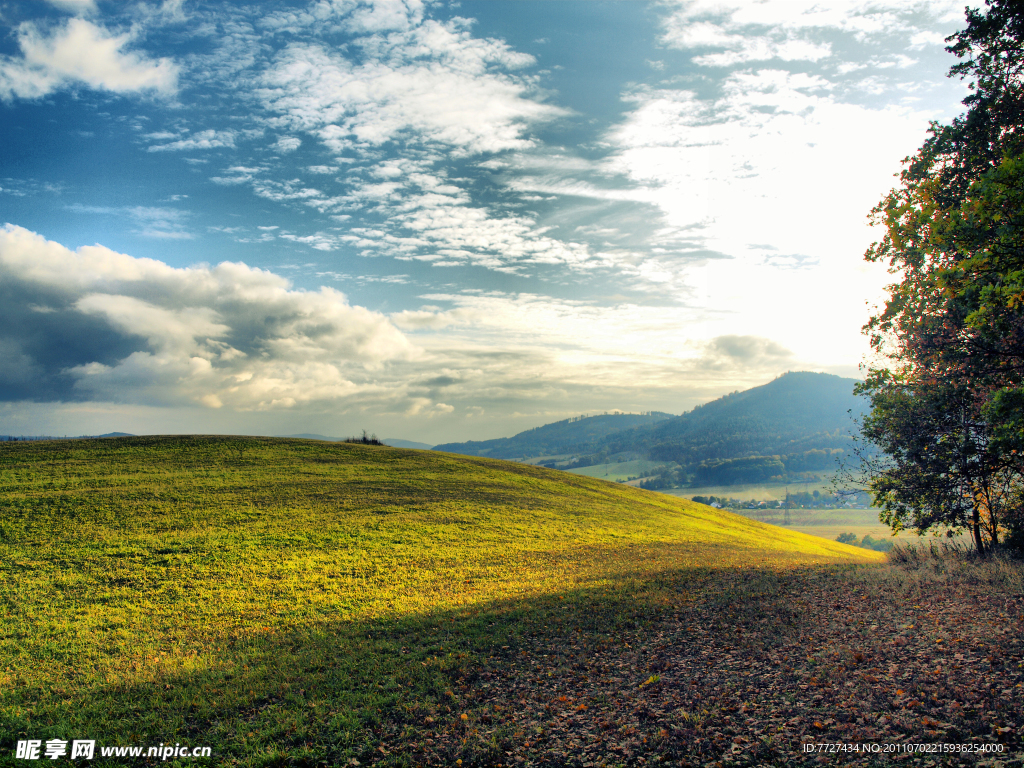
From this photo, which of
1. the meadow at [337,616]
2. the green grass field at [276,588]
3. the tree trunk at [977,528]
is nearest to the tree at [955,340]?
the tree trunk at [977,528]

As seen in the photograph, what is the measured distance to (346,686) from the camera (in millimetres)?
10578

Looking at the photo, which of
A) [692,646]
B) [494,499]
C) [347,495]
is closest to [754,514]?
[494,499]

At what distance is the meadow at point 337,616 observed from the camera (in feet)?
28.6

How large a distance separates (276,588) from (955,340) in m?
26.7

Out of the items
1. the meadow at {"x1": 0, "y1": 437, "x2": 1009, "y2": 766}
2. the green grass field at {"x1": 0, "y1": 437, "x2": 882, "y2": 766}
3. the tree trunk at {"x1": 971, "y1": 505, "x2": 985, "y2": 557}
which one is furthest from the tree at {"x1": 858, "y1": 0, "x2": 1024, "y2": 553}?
the green grass field at {"x1": 0, "y1": 437, "x2": 882, "y2": 766}

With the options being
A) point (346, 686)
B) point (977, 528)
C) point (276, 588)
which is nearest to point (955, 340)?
point (977, 528)

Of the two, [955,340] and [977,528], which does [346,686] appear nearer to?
[955,340]

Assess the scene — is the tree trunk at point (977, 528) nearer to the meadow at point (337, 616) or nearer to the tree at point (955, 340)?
the tree at point (955, 340)

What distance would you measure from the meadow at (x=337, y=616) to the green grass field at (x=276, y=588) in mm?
87

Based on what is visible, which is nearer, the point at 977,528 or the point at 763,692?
the point at 763,692

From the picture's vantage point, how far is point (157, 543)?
23.0 meters

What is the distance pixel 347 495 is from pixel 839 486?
103 feet

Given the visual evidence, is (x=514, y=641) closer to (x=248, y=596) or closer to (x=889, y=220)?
(x=248, y=596)

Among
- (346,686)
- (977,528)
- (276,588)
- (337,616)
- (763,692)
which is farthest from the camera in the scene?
(977,528)
